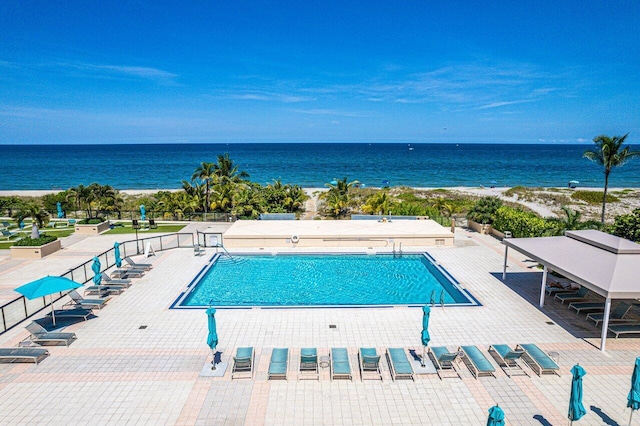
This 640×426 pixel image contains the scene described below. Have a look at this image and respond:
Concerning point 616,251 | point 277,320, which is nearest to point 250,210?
point 277,320

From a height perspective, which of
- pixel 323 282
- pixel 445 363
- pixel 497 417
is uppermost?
pixel 497 417

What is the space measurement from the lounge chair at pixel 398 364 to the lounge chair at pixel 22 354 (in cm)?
961

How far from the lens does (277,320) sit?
13.4 m

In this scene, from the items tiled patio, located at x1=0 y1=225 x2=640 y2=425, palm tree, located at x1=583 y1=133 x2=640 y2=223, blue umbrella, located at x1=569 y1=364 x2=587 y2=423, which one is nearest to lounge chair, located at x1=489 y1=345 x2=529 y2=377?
tiled patio, located at x1=0 y1=225 x2=640 y2=425

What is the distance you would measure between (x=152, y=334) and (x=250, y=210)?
16.7 m

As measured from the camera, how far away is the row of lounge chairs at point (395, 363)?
32.9ft

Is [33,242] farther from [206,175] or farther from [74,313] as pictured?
[206,175]

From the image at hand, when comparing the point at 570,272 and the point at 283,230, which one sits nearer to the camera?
the point at 570,272

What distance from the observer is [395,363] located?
10.3 metres

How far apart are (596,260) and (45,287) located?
18.1 m

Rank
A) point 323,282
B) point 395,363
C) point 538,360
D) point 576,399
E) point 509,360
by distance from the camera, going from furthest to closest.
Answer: point 323,282 → point 509,360 → point 538,360 → point 395,363 → point 576,399

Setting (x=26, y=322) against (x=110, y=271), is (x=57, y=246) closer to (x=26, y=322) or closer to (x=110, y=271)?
(x=110, y=271)

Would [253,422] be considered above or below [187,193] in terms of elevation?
below

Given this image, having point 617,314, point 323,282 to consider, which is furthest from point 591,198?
point 323,282
